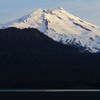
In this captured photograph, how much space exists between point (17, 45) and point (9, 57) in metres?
5.14

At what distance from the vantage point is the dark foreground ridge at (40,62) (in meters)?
69.8

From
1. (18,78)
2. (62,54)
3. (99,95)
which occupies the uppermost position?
(62,54)

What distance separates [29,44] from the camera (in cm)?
8538

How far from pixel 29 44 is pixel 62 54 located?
5739 mm

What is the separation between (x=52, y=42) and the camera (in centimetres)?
8738

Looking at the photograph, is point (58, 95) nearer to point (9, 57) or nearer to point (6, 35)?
point (9, 57)

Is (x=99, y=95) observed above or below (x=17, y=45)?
below

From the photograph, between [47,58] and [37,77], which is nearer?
[37,77]

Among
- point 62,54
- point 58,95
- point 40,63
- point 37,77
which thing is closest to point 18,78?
point 37,77

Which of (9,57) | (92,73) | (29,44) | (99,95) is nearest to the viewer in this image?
(99,95)

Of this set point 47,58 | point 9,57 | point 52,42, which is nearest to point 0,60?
point 9,57

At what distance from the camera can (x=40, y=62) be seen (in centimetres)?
7806

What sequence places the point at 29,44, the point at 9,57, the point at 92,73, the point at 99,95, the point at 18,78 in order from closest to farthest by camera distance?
1. the point at 99,95
2. the point at 18,78
3. the point at 92,73
4. the point at 9,57
5. the point at 29,44

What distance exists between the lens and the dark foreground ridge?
69.8 metres
